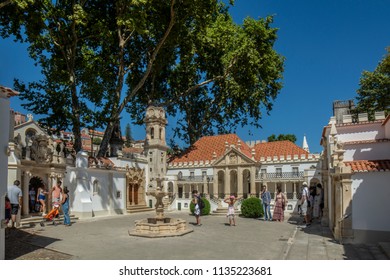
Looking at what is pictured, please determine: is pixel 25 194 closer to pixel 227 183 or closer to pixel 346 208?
pixel 346 208

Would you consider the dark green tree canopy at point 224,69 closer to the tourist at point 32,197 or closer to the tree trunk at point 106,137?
the tree trunk at point 106,137

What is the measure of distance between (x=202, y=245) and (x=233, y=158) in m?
19.2

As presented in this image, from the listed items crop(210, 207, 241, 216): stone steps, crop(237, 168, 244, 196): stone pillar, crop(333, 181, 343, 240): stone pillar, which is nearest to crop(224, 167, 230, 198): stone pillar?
crop(237, 168, 244, 196): stone pillar

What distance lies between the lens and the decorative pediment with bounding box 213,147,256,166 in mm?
27884

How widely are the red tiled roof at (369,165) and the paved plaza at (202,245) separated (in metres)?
1.95

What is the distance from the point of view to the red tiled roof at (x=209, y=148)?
30.1 m

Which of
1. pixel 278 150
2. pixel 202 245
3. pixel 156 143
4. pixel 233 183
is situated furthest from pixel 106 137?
pixel 278 150

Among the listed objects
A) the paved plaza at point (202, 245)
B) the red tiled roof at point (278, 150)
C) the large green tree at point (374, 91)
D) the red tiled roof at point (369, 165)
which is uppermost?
the large green tree at point (374, 91)

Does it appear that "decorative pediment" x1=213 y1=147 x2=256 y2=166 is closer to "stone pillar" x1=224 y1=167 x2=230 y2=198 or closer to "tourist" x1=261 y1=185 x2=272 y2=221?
"stone pillar" x1=224 y1=167 x2=230 y2=198

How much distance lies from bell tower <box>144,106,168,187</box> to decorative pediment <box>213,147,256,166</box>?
945 centimetres

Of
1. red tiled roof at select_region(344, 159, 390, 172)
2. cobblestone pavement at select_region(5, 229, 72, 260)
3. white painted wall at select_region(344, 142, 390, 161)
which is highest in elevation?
white painted wall at select_region(344, 142, 390, 161)

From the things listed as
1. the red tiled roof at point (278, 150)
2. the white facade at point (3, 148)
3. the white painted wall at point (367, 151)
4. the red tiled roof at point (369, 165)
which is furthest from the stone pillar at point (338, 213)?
the red tiled roof at point (278, 150)

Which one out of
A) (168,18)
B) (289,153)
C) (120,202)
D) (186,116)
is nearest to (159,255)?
(120,202)

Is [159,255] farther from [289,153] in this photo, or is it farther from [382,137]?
[289,153]
